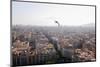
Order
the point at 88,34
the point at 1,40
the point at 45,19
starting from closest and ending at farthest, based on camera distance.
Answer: the point at 1,40 → the point at 45,19 → the point at 88,34

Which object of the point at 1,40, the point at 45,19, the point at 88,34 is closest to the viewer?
the point at 1,40

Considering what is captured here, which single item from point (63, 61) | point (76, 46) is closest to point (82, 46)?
point (76, 46)

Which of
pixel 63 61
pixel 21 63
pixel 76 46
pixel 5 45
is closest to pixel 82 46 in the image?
pixel 76 46

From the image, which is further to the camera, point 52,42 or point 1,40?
point 52,42

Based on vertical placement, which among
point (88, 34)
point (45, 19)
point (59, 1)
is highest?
point (59, 1)

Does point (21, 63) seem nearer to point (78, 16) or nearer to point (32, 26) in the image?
point (32, 26)

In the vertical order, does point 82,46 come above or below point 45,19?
below
